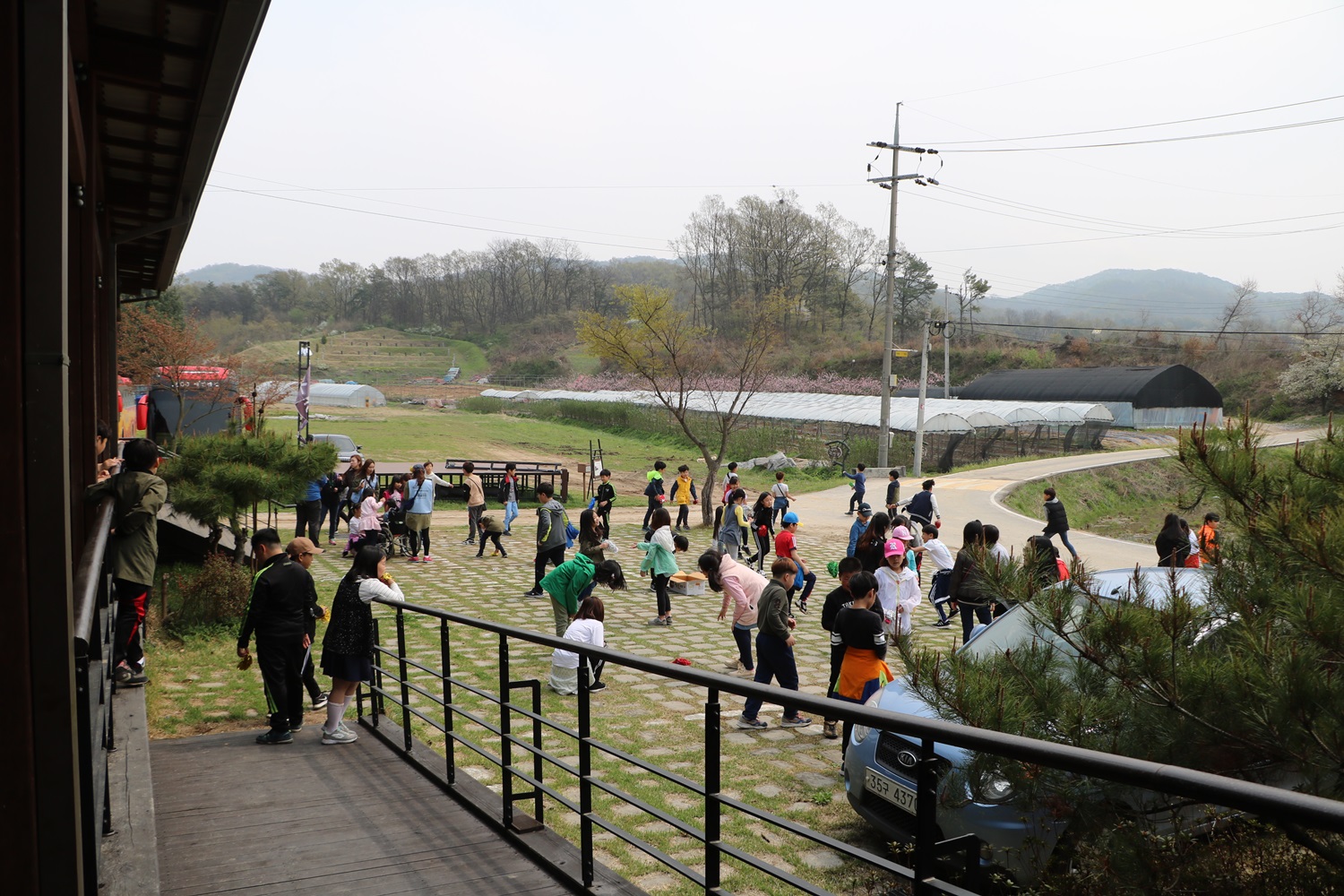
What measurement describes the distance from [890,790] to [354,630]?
12.7 feet

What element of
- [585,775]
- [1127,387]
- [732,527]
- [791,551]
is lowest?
[732,527]

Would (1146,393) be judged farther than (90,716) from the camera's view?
Yes

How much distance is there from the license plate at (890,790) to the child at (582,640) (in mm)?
2617

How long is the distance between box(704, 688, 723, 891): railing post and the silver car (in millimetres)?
693

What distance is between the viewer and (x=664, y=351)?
27.5 metres

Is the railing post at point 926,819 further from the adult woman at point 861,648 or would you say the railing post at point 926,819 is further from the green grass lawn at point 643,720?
the adult woman at point 861,648

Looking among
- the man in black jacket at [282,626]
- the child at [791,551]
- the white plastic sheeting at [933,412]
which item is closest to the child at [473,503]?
the child at [791,551]

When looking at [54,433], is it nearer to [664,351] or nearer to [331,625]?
[331,625]

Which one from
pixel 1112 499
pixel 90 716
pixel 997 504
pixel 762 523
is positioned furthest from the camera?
pixel 1112 499

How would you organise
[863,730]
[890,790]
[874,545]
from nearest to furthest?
[890,790]
[863,730]
[874,545]

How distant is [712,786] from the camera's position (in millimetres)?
3352

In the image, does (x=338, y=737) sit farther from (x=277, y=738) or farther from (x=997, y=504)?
(x=997, y=504)

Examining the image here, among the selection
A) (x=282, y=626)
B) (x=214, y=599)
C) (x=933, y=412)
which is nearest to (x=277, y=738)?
(x=282, y=626)

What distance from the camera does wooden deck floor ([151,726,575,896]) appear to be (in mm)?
4164
